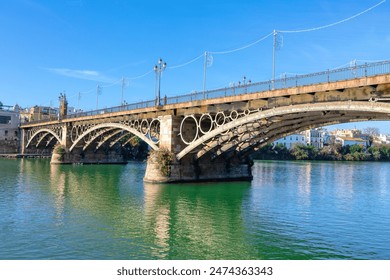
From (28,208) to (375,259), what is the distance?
1906cm

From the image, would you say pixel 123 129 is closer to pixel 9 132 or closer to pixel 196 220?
pixel 196 220

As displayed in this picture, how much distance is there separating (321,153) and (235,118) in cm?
10363

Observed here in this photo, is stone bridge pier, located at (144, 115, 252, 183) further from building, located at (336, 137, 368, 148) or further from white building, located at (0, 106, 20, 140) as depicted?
building, located at (336, 137, 368, 148)

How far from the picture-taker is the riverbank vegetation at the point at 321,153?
404 ft

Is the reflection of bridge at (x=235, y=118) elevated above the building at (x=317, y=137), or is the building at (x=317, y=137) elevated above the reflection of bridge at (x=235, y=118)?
the building at (x=317, y=137)

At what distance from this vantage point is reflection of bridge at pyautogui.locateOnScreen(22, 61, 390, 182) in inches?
915

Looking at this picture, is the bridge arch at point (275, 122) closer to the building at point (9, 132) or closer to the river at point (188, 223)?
the river at point (188, 223)

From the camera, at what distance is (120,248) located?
15773 millimetres

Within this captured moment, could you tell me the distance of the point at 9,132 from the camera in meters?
101

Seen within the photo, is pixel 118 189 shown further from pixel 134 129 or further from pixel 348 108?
pixel 348 108

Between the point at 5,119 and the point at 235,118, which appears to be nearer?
the point at 235,118

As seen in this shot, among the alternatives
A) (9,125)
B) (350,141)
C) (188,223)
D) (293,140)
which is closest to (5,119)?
(9,125)

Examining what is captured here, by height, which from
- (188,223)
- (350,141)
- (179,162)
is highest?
(350,141)

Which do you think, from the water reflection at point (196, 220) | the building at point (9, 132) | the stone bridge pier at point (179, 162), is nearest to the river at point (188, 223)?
the water reflection at point (196, 220)
